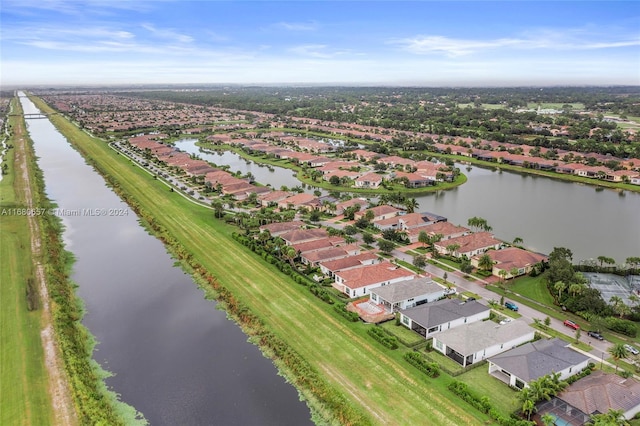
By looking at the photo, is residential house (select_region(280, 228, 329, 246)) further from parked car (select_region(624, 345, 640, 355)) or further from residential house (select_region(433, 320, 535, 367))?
parked car (select_region(624, 345, 640, 355))

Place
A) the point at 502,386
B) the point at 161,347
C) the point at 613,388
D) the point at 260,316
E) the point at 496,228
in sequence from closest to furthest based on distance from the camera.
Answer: the point at 613,388, the point at 502,386, the point at 161,347, the point at 260,316, the point at 496,228

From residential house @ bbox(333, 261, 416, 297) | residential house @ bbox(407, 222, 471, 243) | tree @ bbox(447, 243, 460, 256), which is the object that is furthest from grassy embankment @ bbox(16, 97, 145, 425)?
residential house @ bbox(407, 222, 471, 243)

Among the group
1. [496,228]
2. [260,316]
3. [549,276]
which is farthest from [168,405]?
[496,228]

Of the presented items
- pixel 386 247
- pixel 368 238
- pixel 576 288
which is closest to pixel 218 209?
pixel 368 238

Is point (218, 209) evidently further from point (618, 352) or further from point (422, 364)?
point (618, 352)

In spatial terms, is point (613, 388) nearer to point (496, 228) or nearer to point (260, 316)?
point (260, 316)

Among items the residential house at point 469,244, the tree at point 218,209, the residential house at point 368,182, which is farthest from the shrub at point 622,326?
the residential house at point 368,182

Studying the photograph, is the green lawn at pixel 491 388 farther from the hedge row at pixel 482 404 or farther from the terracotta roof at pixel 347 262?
the terracotta roof at pixel 347 262
